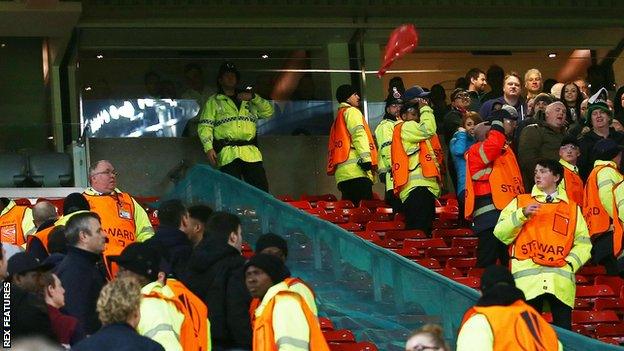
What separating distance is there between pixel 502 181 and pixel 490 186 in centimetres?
11

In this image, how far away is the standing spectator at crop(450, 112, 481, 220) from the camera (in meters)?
15.9

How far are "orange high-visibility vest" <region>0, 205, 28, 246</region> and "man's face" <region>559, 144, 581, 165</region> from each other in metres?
4.55

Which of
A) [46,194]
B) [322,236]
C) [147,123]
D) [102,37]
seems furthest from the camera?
[102,37]

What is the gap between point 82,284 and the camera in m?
10.3

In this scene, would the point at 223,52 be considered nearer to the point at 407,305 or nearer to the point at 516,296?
the point at 407,305

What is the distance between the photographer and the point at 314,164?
20.7m

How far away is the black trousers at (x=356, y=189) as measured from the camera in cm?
1798

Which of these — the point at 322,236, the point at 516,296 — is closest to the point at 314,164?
the point at 322,236

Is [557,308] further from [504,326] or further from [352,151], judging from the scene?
[352,151]

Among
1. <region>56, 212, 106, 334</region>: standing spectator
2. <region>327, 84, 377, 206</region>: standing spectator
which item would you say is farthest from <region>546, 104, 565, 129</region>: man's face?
<region>56, 212, 106, 334</region>: standing spectator

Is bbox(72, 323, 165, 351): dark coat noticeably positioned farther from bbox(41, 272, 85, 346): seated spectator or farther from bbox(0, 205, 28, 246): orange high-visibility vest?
bbox(0, 205, 28, 246): orange high-visibility vest

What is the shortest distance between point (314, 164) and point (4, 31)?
14.5 feet

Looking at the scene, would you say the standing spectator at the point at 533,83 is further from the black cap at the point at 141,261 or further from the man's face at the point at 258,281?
the black cap at the point at 141,261

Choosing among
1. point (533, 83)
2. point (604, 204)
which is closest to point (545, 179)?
point (604, 204)
